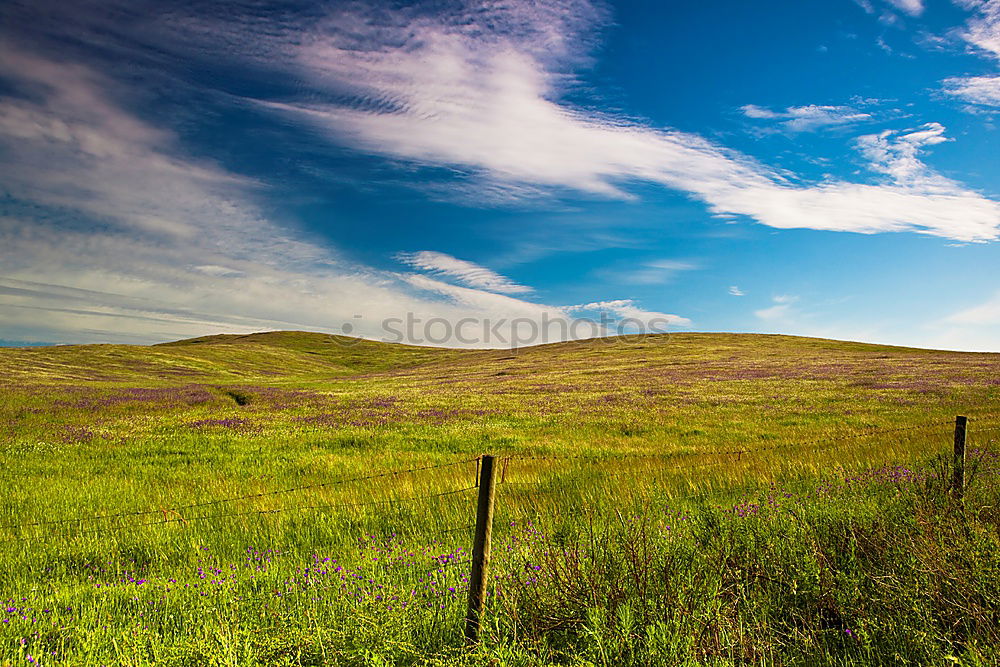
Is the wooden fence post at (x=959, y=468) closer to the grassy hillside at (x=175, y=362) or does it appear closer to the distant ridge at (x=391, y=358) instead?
the distant ridge at (x=391, y=358)

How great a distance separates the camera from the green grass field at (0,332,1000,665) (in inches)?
152

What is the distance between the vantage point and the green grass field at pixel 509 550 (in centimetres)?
387

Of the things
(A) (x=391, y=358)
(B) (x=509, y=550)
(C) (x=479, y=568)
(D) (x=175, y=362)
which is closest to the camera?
(C) (x=479, y=568)

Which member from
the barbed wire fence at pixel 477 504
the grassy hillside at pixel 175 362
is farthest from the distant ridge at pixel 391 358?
the barbed wire fence at pixel 477 504

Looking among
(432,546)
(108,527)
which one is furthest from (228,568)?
(108,527)

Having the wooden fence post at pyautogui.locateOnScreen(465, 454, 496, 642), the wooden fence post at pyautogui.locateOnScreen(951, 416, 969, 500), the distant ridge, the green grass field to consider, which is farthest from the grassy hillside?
the wooden fence post at pyautogui.locateOnScreen(951, 416, 969, 500)

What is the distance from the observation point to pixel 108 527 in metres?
7.89

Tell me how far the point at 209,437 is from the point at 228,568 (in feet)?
43.4

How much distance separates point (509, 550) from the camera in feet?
18.8

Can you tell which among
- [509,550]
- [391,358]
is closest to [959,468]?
[509,550]

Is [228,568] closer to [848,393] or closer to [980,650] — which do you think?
[980,650]

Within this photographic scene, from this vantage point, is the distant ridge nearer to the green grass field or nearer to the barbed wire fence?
the barbed wire fence

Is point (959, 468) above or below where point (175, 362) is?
above

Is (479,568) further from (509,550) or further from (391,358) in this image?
(391,358)
